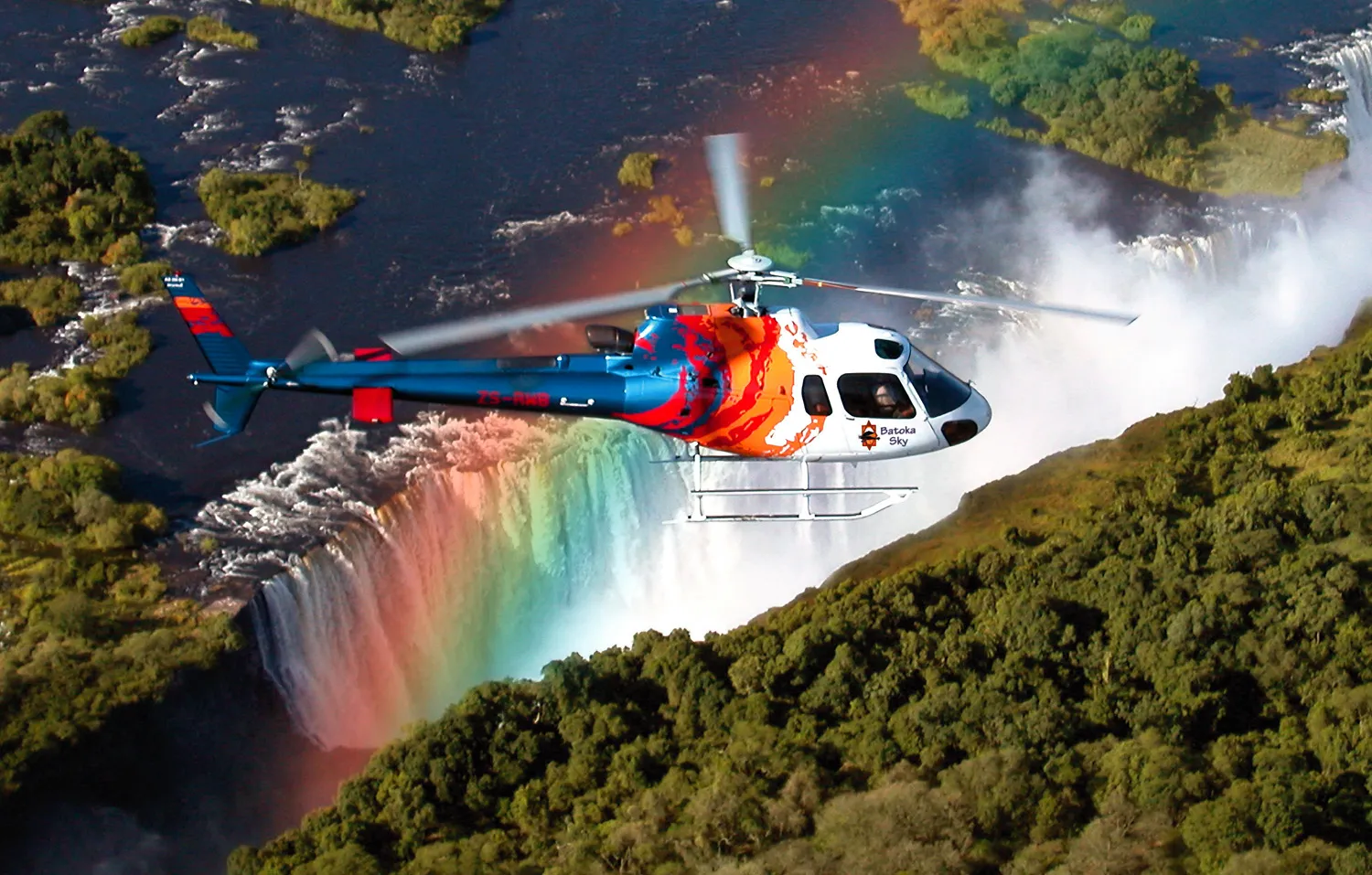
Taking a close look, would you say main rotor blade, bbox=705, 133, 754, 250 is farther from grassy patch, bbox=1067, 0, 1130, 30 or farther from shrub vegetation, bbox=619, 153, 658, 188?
grassy patch, bbox=1067, 0, 1130, 30

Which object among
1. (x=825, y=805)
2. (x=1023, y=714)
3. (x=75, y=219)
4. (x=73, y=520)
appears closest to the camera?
(x=825, y=805)

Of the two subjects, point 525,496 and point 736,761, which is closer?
point 736,761

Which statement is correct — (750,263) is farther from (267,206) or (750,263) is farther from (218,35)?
(218,35)

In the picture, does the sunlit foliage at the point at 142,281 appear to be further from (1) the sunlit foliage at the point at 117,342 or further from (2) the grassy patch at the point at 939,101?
(2) the grassy patch at the point at 939,101

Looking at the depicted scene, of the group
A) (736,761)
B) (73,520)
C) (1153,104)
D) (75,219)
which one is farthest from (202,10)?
(736,761)

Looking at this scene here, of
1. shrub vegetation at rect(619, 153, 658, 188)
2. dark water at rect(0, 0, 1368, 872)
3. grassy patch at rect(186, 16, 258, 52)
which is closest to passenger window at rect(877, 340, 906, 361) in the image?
dark water at rect(0, 0, 1368, 872)

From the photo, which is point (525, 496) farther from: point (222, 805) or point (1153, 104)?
point (1153, 104)

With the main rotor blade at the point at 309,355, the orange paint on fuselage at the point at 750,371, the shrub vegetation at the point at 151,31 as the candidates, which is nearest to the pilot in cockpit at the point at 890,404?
the orange paint on fuselage at the point at 750,371
